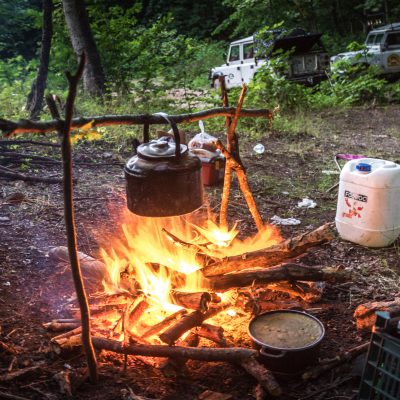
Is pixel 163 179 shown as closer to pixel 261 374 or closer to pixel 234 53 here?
Answer: pixel 261 374

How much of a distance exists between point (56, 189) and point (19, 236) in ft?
5.00

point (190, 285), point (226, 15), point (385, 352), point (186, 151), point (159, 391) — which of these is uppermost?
point (226, 15)

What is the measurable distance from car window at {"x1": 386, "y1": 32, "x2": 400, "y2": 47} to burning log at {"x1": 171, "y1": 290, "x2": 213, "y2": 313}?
598 inches

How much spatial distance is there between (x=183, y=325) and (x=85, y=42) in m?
10.3

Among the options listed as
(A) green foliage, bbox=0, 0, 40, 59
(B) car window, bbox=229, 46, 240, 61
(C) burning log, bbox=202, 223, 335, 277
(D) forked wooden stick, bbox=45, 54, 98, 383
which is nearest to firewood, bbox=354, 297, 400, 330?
(C) burning log, bbox=202, 223, 335, 277

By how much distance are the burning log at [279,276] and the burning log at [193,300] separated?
0.88 ft

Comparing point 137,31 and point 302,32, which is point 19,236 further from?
point 302,32

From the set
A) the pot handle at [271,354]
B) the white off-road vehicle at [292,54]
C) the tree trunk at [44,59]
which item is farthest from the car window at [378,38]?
the pot handle at [271,354]

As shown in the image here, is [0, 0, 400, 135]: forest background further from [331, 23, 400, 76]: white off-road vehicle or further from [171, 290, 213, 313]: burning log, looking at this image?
[171, 290, 213, 313]: burning log

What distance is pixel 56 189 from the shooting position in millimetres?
5887

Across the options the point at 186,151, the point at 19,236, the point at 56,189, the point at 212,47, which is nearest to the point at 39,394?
the point at 186,151

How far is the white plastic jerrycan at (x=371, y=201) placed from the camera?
434 cm

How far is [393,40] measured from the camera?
51.8 feet

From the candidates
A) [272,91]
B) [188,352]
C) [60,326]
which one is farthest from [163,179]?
[272,91]
